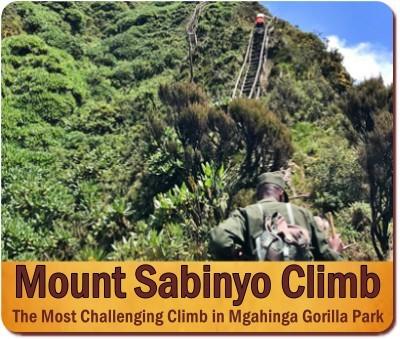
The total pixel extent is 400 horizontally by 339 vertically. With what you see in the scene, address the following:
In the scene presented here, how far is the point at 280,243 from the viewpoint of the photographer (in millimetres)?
9062

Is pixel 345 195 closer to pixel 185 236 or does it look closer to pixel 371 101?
pixel 371 101

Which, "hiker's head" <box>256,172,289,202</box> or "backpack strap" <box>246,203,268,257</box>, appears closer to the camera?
"backpack strap" <box>246,203,268,257</box>

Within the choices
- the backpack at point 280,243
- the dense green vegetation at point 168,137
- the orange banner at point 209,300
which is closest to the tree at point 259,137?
the dense green vegetation at point 168,137

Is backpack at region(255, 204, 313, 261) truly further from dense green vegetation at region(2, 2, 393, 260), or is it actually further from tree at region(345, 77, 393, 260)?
tree at region(345, 77, 393, 260)

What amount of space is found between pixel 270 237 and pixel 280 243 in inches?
5.0

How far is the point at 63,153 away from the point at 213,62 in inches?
80.1

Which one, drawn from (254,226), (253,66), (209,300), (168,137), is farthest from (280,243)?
(253,66)

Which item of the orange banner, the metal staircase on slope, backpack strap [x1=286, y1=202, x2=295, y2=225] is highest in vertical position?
the metal staircase on slope

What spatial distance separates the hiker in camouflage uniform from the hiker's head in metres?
0.14

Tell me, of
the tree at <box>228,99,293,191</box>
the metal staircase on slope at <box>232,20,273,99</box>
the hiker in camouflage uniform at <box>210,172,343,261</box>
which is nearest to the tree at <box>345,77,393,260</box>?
the hiker in camouflage uniform at <box>210,172,343,261</box>

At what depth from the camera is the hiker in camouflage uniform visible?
29.6 feet

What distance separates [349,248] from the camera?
30.7 ft

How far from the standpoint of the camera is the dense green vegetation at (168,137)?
9.46 metres

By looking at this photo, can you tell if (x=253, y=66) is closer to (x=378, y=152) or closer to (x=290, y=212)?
(x=378, y=152)
